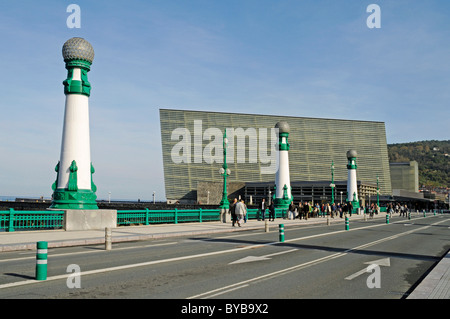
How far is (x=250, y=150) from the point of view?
10950 centimetres

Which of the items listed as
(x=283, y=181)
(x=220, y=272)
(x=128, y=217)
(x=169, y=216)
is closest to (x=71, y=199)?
(x=128, y=217)

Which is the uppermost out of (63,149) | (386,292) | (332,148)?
(332,148)

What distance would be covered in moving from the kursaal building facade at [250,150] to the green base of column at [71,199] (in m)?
80.4

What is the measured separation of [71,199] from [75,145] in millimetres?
3099

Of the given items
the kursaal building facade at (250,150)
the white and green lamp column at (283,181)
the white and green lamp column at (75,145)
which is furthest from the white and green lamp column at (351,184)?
the white and green lamp column at (75,145)

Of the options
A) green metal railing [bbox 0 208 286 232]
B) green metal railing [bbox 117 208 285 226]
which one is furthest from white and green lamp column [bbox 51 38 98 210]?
green metal railing [bbox 117 208 285 226]

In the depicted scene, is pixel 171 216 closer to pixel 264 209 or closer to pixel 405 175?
pixel 264 209

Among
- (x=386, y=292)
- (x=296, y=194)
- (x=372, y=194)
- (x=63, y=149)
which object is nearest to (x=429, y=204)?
(x=372, y=194)

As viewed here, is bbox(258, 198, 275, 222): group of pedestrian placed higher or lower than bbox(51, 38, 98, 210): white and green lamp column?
lower

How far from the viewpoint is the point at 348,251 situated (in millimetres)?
15844

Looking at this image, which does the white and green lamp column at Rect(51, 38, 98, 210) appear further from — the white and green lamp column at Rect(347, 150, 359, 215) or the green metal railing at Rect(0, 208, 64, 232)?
the white and green lamp column at Rect(347, 150, 359, 215)

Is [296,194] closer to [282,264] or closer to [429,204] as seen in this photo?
[429,204]

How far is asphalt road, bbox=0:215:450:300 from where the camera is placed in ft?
27.3
